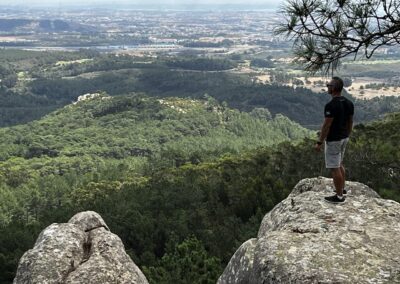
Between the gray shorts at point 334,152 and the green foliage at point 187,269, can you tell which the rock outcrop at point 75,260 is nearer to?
the gray shorts at point 334,152

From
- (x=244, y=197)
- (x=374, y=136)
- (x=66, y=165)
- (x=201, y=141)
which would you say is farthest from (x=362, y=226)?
(x=201, y=141)

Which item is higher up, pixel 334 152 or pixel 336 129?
pixel 336 129

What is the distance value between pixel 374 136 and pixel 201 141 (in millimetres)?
81450

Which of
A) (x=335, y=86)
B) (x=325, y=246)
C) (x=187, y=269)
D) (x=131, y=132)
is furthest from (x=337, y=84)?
(x=131, y=132)

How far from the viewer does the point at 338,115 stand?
10266mm

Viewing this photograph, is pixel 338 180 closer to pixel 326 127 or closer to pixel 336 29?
pixel 326 127

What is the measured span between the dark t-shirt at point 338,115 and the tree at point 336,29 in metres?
1.14

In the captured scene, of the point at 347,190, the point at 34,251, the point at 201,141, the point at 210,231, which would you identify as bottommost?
the point at 201,141

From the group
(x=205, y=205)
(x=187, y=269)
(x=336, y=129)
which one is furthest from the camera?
(x=205, y=205)

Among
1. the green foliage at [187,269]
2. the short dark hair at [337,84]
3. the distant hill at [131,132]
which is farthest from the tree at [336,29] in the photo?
the distant hill at [131,132]

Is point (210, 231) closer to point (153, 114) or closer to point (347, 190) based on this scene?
point (347, 190)

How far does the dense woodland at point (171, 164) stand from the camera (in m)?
27.2

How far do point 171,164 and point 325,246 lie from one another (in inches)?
2798

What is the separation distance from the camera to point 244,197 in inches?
1300
